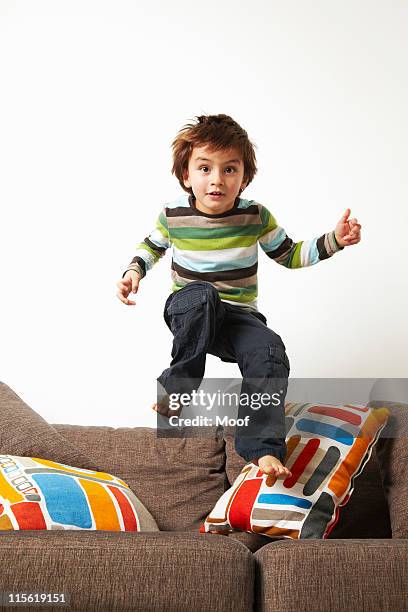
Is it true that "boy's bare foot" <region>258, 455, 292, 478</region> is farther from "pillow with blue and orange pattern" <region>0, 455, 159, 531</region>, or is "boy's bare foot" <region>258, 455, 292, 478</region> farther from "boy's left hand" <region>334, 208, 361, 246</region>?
"boy's left hand" <region>334, 208, 361, 246</region>

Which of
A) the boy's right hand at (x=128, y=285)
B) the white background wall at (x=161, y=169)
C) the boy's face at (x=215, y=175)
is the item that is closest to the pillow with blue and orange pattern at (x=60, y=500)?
the boy's right hand at (x=128, y=285)

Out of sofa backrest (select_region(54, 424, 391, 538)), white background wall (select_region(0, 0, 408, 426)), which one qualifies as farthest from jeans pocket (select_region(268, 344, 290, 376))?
white background wall (select_region(0, 0, 408, 426))

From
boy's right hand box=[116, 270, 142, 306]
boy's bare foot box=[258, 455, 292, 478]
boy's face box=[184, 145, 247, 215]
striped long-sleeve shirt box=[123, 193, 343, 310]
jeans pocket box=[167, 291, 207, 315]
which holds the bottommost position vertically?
boy's bare foot box=[258, 455, 292, 478]

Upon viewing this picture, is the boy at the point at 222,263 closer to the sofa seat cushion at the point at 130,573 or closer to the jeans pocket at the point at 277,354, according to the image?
the jeans pocket at the point at 277,354

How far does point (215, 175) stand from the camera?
2.26m

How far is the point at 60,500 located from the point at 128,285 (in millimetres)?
584

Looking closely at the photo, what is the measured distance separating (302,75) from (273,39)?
0.18 m

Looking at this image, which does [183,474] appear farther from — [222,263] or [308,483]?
[222,263]

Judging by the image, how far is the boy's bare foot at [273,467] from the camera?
6.78ft

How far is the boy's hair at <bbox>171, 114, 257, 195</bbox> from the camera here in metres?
2.28

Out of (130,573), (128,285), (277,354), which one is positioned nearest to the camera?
(130,573)

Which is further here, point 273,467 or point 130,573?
point 273,467

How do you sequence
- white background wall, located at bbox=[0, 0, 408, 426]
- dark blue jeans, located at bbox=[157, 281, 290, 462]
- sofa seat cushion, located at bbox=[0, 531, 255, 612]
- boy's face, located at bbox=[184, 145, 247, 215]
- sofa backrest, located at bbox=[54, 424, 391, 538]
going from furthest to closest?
white background wall, located at bbox=[0, 0, 408, 426] → sofa backrest, located at bbox=[54, 424, 391, 538] → boy's face, located at bbox=[184, 145, 247, 215] → dark blue jeans, located at bbox=[157, 281, 290, 462] → sofa seat cushion, located at bbox=[0, 531, 255, 612]

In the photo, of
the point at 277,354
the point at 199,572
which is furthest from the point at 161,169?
the point at 199,572
